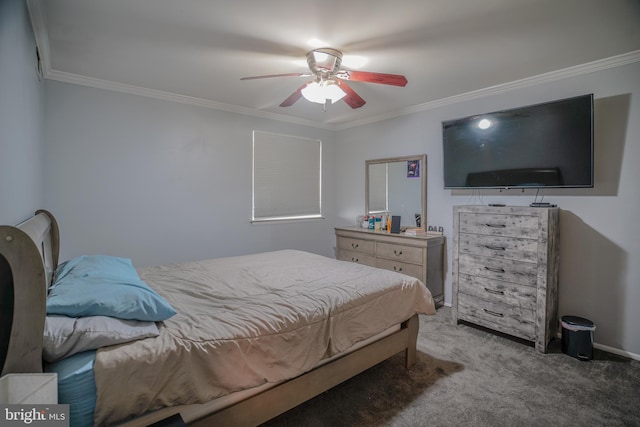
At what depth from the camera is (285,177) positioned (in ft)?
15.0

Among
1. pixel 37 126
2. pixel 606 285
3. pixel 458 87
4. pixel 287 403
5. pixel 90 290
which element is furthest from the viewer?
pixel 458 87

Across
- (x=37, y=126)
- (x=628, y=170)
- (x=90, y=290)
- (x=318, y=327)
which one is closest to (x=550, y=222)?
(x=628, y=170)

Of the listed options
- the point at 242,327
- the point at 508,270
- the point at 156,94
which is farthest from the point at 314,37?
the point at 508,270

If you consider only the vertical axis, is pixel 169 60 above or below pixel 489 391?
above

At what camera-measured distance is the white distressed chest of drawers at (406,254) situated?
3.56 metres

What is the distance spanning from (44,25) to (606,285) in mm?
4821

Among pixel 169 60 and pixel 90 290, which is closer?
pixel 90 290

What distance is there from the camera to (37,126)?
8.28 feet

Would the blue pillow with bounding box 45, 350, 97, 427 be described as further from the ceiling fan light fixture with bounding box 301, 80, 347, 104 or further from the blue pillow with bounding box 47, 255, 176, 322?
the ceiling fan light fixture with bounding box 301, 80, 347, 104

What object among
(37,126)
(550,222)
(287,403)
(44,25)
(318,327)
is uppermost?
(44,25)

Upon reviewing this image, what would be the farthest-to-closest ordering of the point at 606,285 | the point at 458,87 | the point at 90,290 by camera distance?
the point at 458,87 → the point at 606,285 → the point at 90,290

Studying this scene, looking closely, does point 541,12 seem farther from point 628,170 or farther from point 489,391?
point 489,391

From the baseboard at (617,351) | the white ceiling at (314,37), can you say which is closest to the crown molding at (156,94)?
the white ceiling at (314,37)

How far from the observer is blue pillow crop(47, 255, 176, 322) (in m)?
1.32
